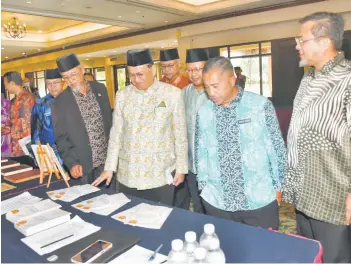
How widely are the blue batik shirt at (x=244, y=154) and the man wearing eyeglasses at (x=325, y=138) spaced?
0.13m

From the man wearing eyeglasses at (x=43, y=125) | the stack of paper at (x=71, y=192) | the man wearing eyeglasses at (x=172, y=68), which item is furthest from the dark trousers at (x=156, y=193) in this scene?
the man wearing eyeglasses at (x=172, y=68)

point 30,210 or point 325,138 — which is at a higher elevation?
point 325,138

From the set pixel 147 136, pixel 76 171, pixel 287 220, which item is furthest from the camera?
pixel 287 220

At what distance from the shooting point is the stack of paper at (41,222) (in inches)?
61.3

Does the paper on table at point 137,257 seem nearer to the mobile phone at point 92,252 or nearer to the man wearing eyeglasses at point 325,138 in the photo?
the mobile phone at point 92,252

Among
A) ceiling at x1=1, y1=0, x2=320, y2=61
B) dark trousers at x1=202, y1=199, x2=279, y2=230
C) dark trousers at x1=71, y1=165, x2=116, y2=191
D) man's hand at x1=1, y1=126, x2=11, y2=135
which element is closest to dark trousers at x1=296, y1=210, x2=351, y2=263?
dark trousers at x1=202, y1=199, x2=279, y2=230

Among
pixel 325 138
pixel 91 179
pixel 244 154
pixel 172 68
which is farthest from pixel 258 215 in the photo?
pixel 172 68

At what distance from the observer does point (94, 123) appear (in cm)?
266

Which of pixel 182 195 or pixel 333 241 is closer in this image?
pixel 333 241

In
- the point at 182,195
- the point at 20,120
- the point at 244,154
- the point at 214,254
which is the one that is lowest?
the point at 182,195

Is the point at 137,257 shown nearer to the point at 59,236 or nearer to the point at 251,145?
the point at 59,236

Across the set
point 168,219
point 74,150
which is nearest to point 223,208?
point 168,219

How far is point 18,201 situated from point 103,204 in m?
0.55

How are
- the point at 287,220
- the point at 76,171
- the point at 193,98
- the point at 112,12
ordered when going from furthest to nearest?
1. the point at 112,12
2. the point at 287,220
3. the point at 193,98
4. the point at 76,171
